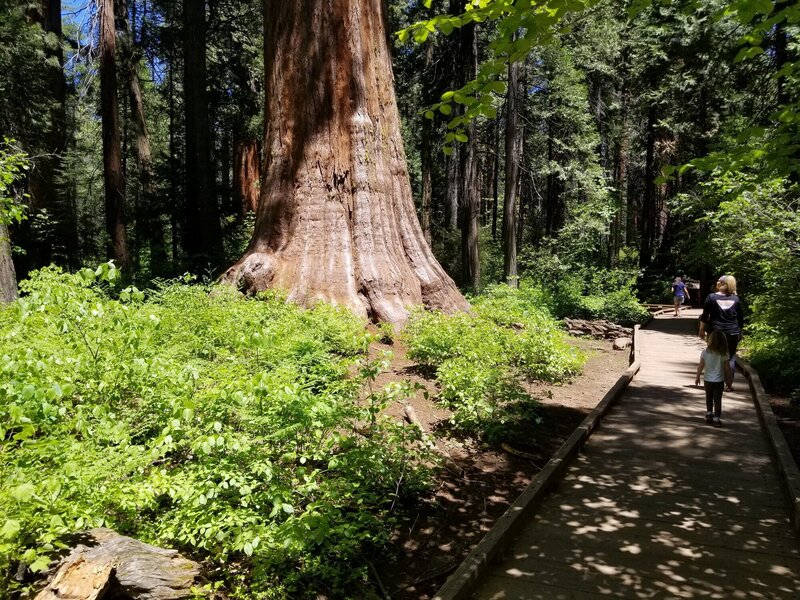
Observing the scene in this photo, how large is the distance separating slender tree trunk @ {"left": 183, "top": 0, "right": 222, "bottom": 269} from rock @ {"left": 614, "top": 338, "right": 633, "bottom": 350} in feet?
39.8

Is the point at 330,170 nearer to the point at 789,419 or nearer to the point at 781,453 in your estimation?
the point at 781,453

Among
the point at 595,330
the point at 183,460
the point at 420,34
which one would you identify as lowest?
the point at 595,330

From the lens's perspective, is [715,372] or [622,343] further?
[622,343]

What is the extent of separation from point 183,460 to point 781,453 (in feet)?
19.6

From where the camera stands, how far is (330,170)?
979 cm

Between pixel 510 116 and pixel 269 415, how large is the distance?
16.7 meters

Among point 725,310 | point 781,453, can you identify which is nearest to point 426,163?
point 725,310

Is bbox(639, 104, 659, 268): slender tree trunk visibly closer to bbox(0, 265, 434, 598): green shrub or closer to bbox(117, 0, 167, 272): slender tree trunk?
bbox(117, 0, 167, 272): slender tree trunk

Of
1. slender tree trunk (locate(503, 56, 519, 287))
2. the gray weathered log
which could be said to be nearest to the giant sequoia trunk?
the gray weathered log

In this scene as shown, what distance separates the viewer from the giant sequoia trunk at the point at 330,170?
9.41 metres

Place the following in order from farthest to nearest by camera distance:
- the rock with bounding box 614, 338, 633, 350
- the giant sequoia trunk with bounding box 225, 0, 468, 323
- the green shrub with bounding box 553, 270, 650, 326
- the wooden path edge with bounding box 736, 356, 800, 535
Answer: the green shrub with bounding box 553, 270, 650, 326 < the rock with bounding box 614, 338, 633, 350 < the giant sequoia trunk with bounding box 225, 0, 468, 323 < the wooden path edge with bounding box 736, 356, 800, 535

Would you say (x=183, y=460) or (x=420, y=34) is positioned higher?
(x=420, y=34)

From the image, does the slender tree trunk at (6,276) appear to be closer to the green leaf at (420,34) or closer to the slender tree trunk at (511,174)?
the green leaf at (420,34)

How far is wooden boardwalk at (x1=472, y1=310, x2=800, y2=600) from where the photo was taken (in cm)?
324
